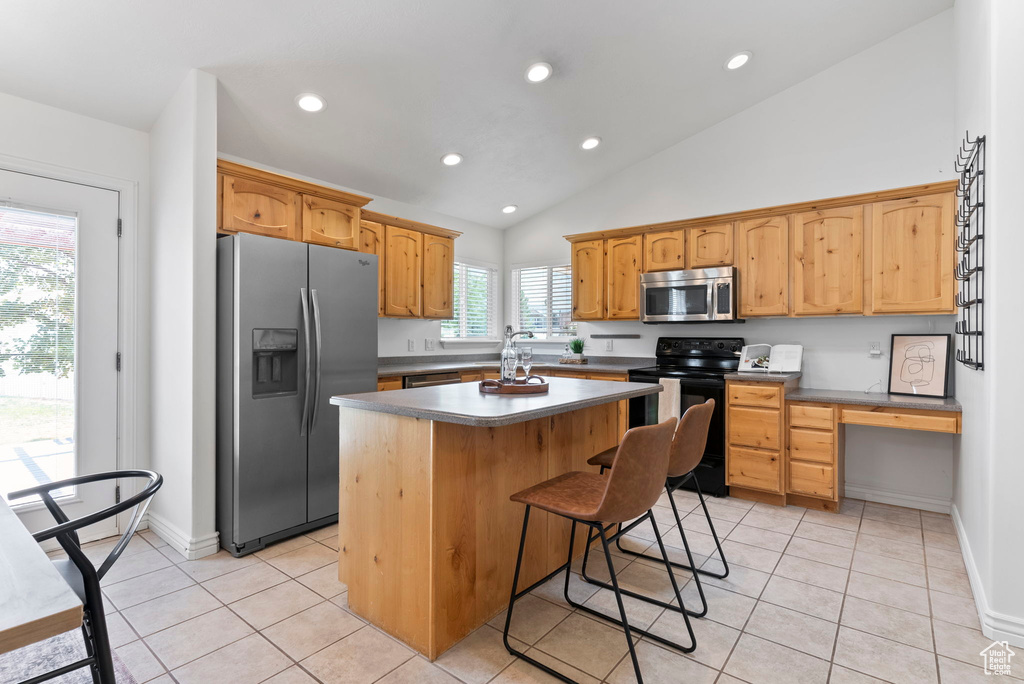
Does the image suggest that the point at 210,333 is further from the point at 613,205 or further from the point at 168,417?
the point at 613,205

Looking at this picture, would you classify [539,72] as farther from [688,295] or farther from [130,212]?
[130,212]

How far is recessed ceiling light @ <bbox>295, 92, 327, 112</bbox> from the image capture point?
308 centimetres

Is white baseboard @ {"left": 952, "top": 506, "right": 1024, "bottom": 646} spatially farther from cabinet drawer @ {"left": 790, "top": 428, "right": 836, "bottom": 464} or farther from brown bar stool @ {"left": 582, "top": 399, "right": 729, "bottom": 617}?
cabinet drawer @ {"left": 790, "top": 428, "right": 836, "bottom": 464}

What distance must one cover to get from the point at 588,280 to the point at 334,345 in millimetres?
2686

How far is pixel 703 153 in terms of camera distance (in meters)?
4.58

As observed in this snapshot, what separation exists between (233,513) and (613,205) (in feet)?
13.7

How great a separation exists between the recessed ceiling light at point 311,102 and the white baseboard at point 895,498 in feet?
15.2

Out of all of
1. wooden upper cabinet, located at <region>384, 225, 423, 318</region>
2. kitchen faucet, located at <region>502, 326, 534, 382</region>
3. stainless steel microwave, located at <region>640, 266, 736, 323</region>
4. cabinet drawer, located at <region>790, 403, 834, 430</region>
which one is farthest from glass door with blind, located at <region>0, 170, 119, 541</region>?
cabinet drawer, located at <region>790, 403, 834, 430</region>

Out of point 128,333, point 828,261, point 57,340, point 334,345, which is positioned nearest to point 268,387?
point 334,345

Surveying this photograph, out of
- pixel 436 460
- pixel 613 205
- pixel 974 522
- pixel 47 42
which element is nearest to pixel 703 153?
pixel 613 205

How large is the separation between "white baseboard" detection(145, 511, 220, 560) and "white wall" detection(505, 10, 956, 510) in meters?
3.91

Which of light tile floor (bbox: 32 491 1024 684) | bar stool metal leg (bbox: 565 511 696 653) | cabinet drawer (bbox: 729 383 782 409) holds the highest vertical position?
cabinet drawer (bbox: 729 383 782 409)

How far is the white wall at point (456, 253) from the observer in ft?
15.5

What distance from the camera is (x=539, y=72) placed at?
3.28 metres
